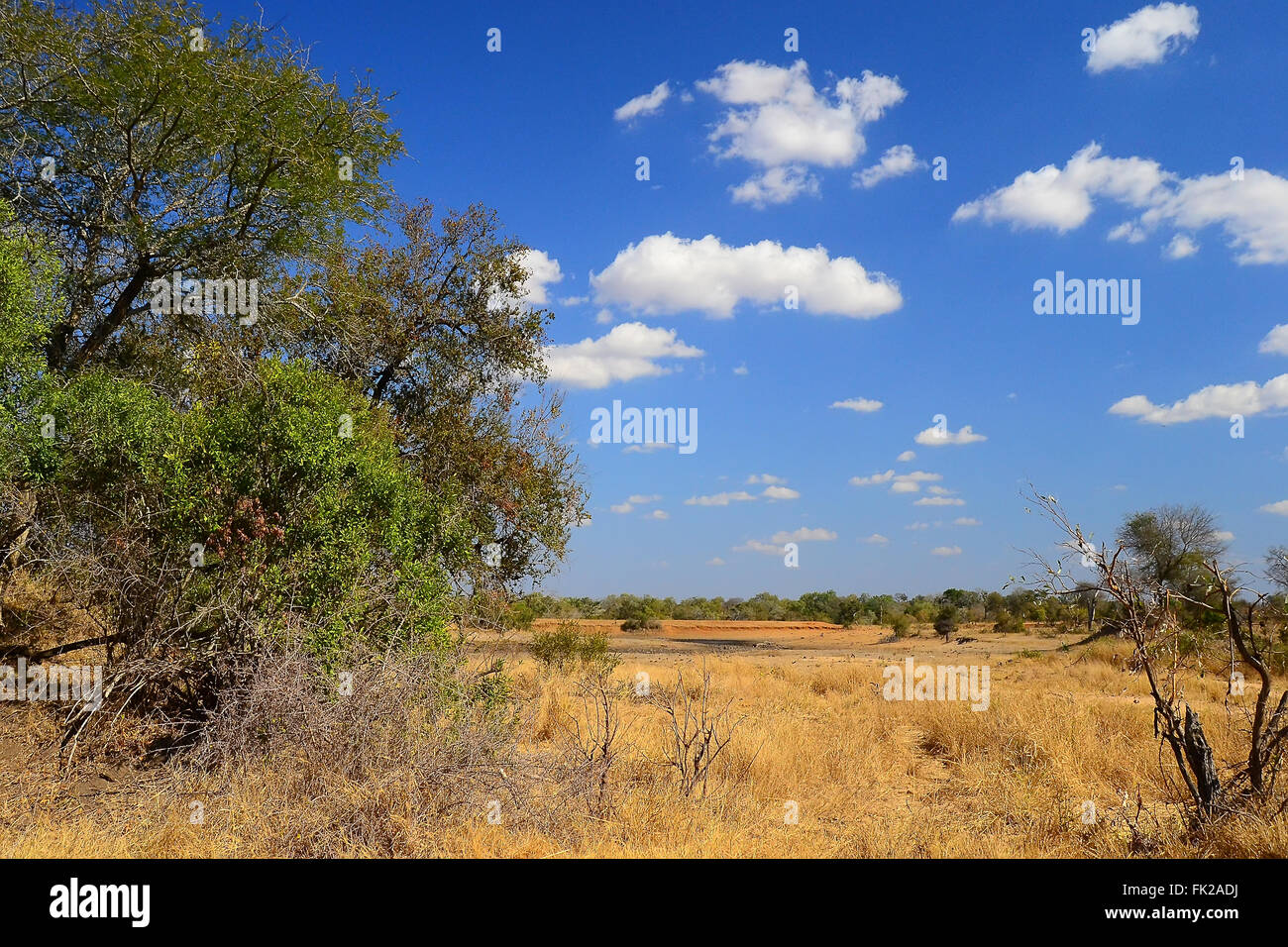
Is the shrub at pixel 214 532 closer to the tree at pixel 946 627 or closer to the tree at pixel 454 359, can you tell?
the tree at pixel 454 359

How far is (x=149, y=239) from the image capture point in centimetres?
1297

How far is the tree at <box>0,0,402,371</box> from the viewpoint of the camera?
12.5 m

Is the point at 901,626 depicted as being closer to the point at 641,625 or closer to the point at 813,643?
the point at 813,643

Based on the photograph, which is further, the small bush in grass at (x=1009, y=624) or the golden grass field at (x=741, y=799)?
the small bush in grass at (x=1009, y=624)

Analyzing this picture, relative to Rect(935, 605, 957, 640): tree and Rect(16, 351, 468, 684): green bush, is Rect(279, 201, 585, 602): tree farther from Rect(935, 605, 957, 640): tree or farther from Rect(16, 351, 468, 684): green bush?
Rect(935, 605, 957, 640): tree

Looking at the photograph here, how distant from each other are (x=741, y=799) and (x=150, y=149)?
13.5 metres

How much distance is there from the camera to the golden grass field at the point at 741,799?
6.38 metres

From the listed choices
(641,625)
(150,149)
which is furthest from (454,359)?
(641,625)

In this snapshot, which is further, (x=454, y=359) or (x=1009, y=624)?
(x=1009, y=624)

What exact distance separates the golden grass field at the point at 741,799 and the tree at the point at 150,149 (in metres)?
7.19

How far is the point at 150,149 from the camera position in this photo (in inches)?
526

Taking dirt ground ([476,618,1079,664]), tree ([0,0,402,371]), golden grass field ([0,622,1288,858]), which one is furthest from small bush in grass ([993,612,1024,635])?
tree ([0,0,402,371])

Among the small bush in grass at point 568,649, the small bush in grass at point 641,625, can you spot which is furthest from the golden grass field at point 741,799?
the small bush in grass at point 641,625

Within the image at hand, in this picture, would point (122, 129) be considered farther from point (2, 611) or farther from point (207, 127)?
point (2, 611)
